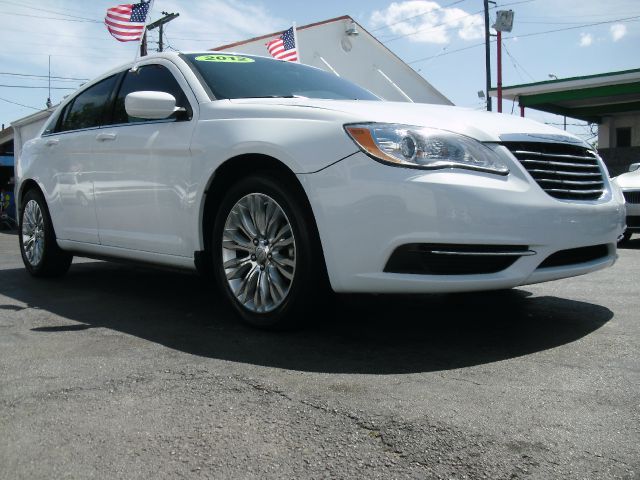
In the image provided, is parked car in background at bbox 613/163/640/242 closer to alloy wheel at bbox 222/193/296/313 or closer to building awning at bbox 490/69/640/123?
alloy wheel at bbox 222/193/296/313

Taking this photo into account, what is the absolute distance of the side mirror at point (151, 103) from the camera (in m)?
4.11

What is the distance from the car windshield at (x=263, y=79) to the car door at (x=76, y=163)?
3.62 feet

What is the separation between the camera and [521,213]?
10.6 feet

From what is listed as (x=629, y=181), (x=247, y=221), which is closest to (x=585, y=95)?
(x=629, y=181)

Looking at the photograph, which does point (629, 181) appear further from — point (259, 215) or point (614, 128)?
point (614, 128)

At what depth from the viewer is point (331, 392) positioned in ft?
8.88

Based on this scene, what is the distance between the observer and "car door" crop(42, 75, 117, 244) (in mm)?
5129

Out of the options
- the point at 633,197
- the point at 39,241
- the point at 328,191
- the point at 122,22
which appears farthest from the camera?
the point at 122,22

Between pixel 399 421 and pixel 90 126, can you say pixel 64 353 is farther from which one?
pixel 90 126

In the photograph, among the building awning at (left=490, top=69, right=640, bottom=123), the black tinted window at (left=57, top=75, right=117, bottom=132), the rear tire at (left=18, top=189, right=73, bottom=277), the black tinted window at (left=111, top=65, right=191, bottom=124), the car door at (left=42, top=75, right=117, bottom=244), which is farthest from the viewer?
the building awning at (left=490, top=69, right=640, bottom=123)

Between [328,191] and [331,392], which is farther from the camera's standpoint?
[328,191]

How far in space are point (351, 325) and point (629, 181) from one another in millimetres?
7160

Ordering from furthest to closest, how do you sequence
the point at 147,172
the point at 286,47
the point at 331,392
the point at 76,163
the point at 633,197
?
the point at 286,47
the point at 633,197
the point at 76,163
the point at 147,172
the point at 331,392

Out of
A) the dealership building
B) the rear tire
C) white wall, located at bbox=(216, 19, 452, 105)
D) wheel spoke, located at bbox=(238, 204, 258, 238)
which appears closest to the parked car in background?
wheel spoke, located at bbox=(238, 204, 258, 238)
